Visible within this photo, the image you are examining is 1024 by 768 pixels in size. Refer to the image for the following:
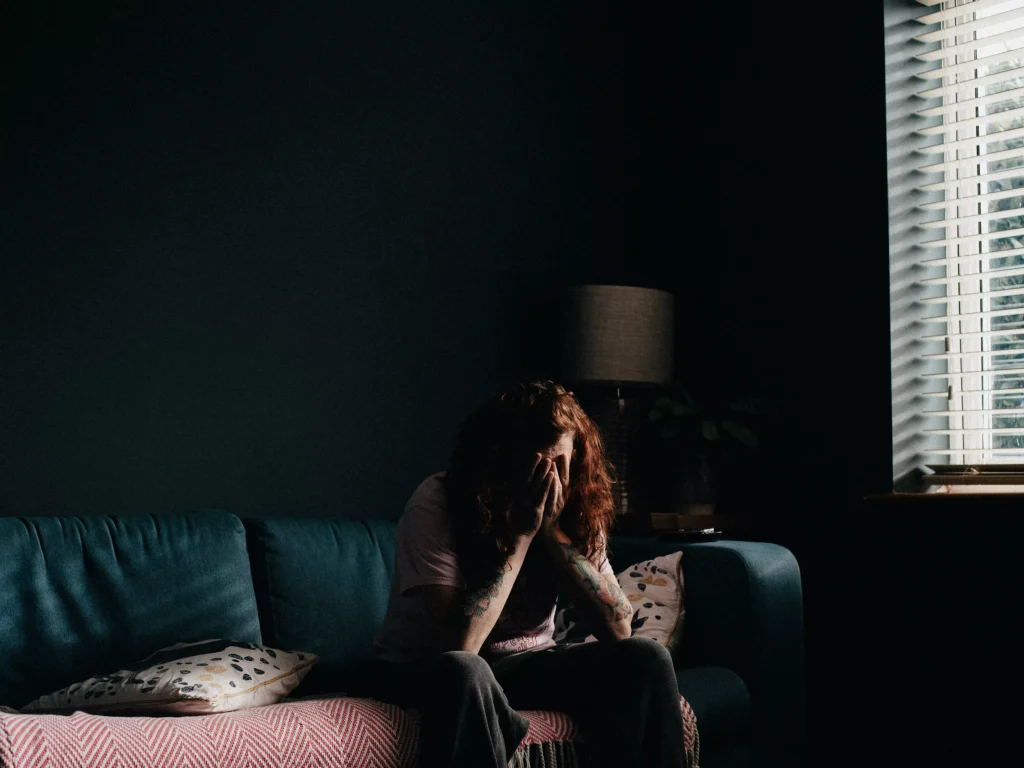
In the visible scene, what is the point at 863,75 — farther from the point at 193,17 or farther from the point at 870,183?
the point at 193,17

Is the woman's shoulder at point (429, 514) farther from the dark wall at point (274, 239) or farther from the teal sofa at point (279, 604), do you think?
the dark wall at point (274, 239)

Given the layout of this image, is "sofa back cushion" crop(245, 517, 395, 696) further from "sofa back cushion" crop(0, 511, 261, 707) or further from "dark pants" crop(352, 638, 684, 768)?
"dark pants" crop(352, 638, 684, 768)

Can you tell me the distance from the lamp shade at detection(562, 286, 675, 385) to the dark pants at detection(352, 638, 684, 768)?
A: 1323 millimetres

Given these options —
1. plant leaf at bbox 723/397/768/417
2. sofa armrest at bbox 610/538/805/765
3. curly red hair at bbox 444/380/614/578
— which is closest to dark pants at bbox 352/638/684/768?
curly red hair at bbox 444/380/614/578

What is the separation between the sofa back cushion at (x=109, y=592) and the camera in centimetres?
211

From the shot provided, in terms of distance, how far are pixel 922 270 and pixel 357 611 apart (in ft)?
6.28

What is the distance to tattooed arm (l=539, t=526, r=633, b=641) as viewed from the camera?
2.16 meters

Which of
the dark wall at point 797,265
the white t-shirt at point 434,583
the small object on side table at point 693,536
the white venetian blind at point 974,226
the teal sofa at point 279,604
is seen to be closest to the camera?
the white t-shirt at point 434,583

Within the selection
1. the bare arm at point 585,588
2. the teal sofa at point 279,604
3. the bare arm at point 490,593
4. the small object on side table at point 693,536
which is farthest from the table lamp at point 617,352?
the bare arm at point 490,593

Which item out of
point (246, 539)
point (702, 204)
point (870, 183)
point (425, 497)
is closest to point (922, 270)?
point (870, 183)

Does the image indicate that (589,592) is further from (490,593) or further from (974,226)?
(974,226)

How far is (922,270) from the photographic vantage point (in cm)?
315

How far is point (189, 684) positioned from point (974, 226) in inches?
97.3

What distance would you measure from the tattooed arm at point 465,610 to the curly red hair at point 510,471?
5 centimetres
